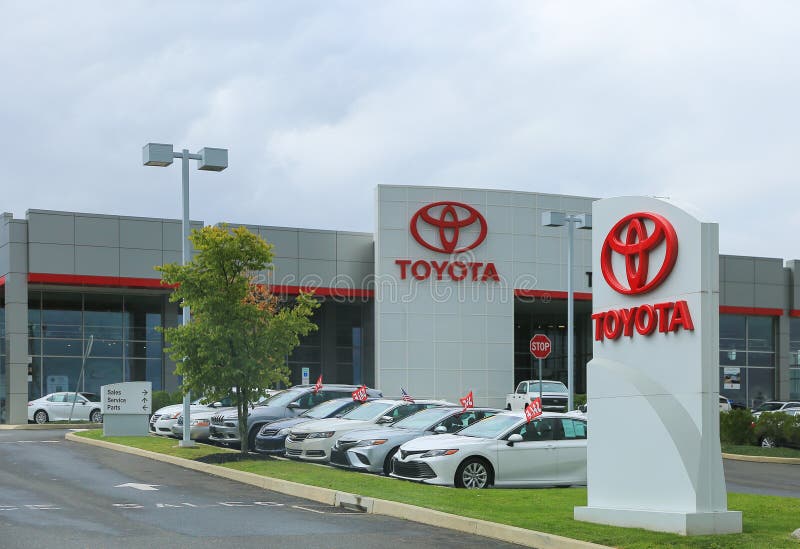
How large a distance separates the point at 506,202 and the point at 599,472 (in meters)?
34.3

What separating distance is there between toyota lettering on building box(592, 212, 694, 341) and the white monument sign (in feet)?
60.6

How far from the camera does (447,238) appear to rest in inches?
1860

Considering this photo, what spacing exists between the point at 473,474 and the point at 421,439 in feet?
4.42

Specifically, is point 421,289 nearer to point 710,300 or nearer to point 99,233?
point 99,233

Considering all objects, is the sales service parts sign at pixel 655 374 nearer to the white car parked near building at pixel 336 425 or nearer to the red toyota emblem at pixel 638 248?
the red toyota emblem at pixel 638 248

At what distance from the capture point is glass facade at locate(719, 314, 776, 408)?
57.4 metres

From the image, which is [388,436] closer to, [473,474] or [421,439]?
[421,439]

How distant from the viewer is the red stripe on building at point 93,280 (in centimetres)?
4347

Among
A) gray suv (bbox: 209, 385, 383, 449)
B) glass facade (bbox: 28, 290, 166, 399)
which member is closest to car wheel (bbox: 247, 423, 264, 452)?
gray suv (bbox: 209, 385, 383, 449)

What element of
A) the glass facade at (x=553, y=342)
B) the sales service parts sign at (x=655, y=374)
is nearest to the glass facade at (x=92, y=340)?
the glass facade at (x=553, y=342)

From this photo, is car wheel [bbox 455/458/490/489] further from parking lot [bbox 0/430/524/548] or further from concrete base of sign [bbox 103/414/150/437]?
concrete base of sign [bbox 103/414/150/437]

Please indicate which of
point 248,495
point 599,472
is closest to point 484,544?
point 599,472

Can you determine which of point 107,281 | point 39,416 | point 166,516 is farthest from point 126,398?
point 166,516

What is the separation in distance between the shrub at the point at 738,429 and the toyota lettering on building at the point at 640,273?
19504mm
